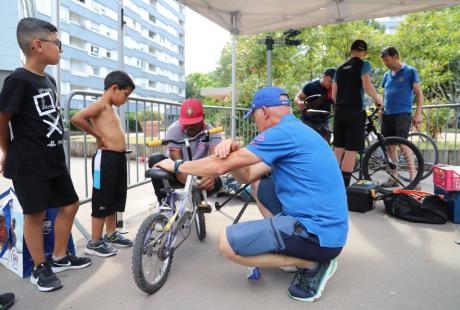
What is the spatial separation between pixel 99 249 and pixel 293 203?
1.59 metres

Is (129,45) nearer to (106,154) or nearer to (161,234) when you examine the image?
(106,154)

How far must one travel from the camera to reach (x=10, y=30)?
3.22m

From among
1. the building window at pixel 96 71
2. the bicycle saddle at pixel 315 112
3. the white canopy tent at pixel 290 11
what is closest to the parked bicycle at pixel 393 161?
the bicycle saddle at pixel 315 112

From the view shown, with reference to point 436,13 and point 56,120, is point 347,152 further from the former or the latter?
point 436,13

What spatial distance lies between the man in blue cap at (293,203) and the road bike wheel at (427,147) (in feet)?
12.4

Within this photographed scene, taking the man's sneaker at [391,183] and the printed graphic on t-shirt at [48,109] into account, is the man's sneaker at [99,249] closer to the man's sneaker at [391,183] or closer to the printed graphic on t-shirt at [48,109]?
the printed graphic on t-shirt at [48,109]

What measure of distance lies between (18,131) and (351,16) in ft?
17.8

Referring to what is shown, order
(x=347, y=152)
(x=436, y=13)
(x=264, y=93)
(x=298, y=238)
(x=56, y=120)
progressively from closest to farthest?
1. (x=298, y=238)
2. (x=264, y=93)
3. (x=56, y=120)
4. (x=347, y=152)
5. (x=436, y=13)

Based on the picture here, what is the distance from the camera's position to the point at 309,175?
2039mm

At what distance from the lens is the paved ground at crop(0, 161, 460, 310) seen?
2109 millimetres

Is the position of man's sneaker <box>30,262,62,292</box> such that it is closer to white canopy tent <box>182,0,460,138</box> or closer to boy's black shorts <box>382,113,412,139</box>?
white canopy tent <box>182,0,460,138</box>

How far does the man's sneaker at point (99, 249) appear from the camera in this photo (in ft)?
9.16

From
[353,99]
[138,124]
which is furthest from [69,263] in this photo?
[353,99]

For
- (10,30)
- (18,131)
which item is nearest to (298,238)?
(18,131)
